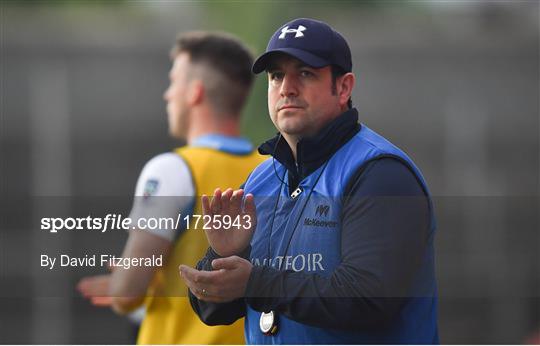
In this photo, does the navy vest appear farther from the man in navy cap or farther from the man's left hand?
the man's left hand

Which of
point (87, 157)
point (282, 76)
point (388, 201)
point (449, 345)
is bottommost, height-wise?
point (449, 345)

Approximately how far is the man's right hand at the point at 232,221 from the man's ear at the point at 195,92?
4.23 ft

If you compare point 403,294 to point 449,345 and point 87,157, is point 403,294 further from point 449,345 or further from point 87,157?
point 87,157

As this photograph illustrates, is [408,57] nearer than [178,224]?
→ No

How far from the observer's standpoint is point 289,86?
2.18m

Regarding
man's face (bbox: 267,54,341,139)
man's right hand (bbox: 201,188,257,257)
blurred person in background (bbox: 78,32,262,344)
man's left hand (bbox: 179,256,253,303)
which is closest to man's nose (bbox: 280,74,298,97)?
man's face (bbox: 267,54,341,139)

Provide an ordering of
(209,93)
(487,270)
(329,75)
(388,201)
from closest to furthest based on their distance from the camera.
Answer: (388,201) < (329,75) < (209,93) < (487,270)

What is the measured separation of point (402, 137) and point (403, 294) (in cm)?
755

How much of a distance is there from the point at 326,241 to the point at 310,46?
43 centimetres

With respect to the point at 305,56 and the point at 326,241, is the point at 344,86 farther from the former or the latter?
the point at 326,241

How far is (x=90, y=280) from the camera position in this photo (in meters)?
3.15

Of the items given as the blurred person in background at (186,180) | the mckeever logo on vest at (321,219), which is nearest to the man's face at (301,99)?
the mckeever logo on vest at (321,219)

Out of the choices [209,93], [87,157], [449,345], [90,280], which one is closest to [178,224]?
[90,280]

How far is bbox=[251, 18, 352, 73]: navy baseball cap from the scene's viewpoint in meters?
2.15
